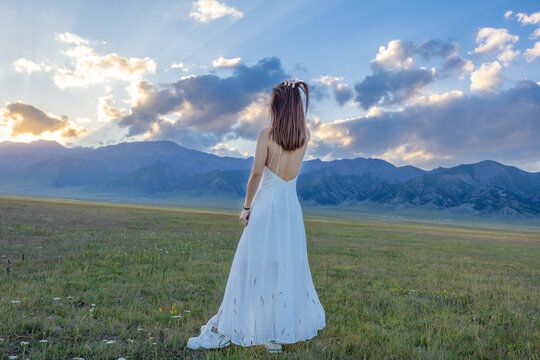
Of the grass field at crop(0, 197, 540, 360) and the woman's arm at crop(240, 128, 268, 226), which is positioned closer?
the woman's arm at crop(240, 128, 268, 226)

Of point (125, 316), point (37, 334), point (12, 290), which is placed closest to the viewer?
point (37, 334)

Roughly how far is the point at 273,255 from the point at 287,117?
207cm

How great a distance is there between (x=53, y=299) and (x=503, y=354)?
827cm

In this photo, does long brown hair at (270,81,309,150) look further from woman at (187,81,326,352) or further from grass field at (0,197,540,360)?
Result: grass field at (0,197,540,360)

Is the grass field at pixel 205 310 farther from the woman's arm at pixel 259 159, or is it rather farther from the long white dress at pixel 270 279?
the woman's arm at pixel 259 159

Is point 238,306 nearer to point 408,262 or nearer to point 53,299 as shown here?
point 53,299

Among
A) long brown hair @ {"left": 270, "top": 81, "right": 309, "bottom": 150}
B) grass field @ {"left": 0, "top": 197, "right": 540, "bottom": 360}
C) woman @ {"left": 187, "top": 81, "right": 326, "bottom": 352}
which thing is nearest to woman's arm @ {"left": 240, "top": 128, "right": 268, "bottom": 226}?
woman @ {"left": 187, "top": 81, "right": 326, "bottom": 352}

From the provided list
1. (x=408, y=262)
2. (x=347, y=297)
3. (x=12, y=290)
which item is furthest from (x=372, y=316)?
(x=408, y=262)

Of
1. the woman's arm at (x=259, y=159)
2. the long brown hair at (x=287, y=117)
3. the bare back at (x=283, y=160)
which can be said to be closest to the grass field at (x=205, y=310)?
the woman's arm at (x=259, y=159)

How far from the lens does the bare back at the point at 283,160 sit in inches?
187

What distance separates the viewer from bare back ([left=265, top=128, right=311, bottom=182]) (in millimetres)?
4739

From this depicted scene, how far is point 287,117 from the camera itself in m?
4.67

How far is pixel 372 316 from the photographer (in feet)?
21.2

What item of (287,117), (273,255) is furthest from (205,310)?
(287,117)
